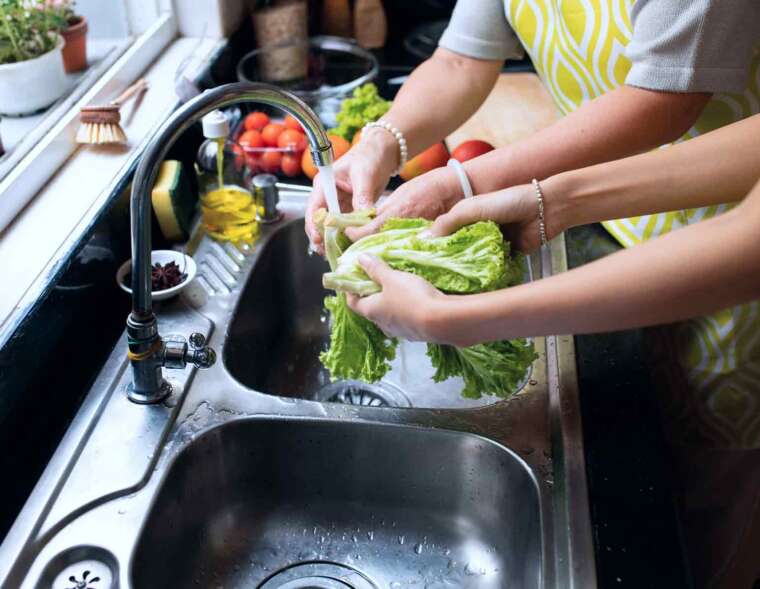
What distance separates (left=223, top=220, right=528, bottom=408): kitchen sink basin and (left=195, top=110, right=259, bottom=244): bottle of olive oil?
2.6 inches

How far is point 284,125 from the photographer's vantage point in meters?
1.81

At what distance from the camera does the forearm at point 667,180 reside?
974mm

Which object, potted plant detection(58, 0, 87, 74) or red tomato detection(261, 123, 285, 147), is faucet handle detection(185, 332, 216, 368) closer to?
red tomato detection(261, 123, 285, 147)

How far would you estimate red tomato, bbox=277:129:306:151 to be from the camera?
1.72 metres

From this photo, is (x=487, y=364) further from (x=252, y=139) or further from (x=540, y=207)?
(x=252, y=139)

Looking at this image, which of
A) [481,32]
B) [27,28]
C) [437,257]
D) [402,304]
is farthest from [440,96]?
[27,28]

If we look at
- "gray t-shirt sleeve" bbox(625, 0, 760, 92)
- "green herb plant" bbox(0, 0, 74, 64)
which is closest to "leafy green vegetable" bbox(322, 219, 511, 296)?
"gray t-shirt sleeve" bbox(625, 0, 760, 92)

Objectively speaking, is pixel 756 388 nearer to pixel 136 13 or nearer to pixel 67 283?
pixel 67 283

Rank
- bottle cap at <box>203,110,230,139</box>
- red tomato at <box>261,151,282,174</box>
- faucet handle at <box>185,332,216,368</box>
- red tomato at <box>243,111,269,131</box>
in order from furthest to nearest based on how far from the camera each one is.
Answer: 1. red tomato at <box>243,111,269,131</box>
2. red tomato at <box>261,151,282,174</box>
3. bottle cap at <box>203,110,230,139</box>
4. faucet handle at <box>185,332,216,368</box>

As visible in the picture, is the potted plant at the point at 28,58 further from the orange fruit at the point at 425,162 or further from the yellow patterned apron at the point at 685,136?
the yellow patterned apron at the point at 685,136

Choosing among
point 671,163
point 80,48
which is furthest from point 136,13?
point 671,163

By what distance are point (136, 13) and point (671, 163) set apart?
1.46m

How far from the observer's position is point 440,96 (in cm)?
143

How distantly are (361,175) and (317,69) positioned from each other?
114 cm
